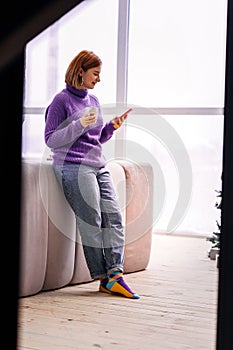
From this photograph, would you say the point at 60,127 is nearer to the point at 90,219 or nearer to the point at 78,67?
the point at 78,67

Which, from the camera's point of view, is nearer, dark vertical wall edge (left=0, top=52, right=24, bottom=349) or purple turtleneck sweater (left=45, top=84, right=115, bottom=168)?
dark vertical wall edge (left=0, top=52, right=24, bottom=349)

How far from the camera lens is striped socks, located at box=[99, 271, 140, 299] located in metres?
2.12

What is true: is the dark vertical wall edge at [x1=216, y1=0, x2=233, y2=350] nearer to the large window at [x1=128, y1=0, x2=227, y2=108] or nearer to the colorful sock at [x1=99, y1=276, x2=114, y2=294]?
the colorful sock at [x1=99, y1=276, x2=114, y2=294]

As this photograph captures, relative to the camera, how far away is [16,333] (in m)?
0.27

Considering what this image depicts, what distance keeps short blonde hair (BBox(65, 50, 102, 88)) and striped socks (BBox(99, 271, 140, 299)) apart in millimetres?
732

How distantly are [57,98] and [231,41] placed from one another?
1749 millimetres

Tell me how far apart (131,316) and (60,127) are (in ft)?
2.48

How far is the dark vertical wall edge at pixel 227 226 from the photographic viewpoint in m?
0.51

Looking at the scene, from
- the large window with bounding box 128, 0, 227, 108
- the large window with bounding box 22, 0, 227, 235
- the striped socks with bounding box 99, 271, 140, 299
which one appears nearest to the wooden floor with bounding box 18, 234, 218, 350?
the striped socks with bounding box 99, 271, 140, 299

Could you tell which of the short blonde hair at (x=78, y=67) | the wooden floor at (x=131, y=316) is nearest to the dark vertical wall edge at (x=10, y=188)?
the wooden floor at (x=131, y=316)

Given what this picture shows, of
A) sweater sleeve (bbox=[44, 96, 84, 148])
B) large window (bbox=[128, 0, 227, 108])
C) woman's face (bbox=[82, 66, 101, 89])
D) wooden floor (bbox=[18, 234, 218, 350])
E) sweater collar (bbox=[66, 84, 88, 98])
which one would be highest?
large window (bbox=[128, 0, 227, 108])

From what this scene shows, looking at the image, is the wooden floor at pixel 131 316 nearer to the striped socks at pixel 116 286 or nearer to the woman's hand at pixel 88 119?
the striped socks at pixel 116 286

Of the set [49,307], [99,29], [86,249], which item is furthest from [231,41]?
[99,29]

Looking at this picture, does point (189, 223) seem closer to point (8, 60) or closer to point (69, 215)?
point (69, 215)
